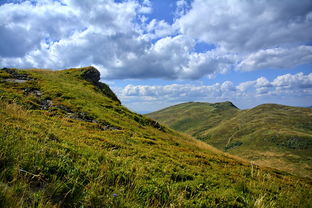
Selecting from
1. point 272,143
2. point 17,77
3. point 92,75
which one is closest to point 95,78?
point 92,75

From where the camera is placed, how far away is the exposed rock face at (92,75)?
50147mm

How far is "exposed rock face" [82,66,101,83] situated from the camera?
5015 centimetres

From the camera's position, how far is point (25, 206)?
328 cm

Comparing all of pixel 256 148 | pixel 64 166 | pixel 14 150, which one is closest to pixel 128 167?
pixel 64 166

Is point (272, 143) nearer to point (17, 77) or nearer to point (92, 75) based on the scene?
point (92, 75)

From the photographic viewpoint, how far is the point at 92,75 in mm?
52312

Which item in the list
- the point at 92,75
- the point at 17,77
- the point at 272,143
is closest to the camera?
the point at 17,77

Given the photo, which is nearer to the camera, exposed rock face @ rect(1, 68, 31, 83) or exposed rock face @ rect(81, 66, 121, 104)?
exposed rock face @ rect(1, 68, 31, 83)

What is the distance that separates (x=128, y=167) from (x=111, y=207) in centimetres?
314

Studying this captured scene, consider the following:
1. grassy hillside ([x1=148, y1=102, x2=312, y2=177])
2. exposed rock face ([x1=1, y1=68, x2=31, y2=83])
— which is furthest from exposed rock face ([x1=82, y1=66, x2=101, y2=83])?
grassy hillside ([x1=148, y1=102, x2=312, y2=177])

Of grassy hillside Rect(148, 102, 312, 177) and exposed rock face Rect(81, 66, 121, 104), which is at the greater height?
exposed rock face Rect(81, 66, 121, 104)

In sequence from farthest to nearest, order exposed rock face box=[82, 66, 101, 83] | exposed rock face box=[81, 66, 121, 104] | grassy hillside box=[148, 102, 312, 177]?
grassy hillside box=[148, 102, 312, 177], exposed rock face box=[82, 66, 101, 83], exposed rock face box=[81, 66, 121, 104]

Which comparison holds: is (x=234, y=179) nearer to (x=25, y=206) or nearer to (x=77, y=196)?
(x=77, y=196)

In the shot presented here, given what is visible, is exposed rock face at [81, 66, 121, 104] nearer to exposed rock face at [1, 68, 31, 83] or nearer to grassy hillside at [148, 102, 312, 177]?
exposed rock face at [1, 68, 31, 83]
